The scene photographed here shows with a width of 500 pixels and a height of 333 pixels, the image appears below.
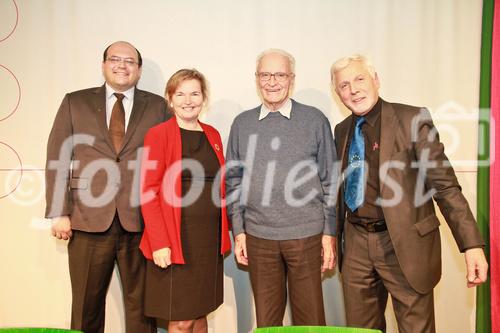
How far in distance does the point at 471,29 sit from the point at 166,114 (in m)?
2.12

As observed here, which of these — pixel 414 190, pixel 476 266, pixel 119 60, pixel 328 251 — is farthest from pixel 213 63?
pixel 476 266

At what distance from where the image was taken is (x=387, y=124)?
1.88m

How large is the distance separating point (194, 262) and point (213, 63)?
4.58ft

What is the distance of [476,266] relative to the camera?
5.69 ft

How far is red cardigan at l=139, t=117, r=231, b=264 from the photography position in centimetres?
201

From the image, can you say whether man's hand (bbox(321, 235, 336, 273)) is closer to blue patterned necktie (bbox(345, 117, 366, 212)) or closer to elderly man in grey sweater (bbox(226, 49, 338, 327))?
elderly man in grey sweater (bbox(226, 49, 338, 327))

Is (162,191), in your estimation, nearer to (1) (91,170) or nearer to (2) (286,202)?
(1) (91,170)

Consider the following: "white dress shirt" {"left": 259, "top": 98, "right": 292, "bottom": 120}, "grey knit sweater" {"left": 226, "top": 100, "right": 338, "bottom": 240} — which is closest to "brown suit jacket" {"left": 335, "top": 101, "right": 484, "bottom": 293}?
"grey knit sweater" {"left": 226, "top": 100, "right": 338, "bottom": 240}

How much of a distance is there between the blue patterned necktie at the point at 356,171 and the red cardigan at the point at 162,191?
84 cm

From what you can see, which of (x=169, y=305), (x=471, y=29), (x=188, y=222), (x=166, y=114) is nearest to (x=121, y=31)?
(x=166, y=114)

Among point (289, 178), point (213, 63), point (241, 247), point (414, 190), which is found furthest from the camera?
point (213, 63)

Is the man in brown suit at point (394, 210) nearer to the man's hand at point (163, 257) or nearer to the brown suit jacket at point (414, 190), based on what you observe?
the brown suit jacket at point (414, 190)

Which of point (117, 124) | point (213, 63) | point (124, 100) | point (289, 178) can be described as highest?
point (213, 63)

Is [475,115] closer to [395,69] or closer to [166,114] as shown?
[395,69]
